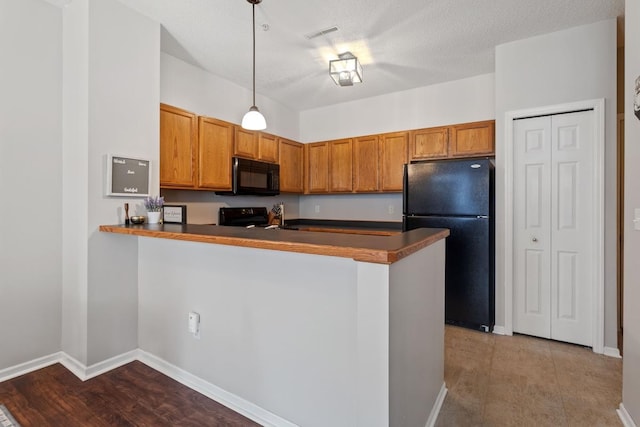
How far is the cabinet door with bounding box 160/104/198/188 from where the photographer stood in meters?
2.78

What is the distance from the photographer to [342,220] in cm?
459

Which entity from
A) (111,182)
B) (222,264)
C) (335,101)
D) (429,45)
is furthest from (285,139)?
(222,264)

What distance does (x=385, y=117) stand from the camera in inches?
163

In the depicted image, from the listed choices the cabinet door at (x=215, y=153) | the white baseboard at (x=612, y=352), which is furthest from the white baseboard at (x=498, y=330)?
the cabinet door at (x=215, y=153)

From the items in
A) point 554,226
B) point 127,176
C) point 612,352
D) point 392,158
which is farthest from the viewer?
point 392,158

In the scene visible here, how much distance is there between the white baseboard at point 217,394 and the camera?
1616mm

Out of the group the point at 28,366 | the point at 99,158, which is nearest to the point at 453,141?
the point at 99,158

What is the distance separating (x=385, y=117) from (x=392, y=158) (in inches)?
24.8

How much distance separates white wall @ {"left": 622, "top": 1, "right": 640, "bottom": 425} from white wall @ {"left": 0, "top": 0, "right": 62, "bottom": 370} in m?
3.55

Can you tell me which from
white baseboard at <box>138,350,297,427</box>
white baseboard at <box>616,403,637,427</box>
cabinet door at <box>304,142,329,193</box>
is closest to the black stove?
cabinet door at <box>304,142,329,193</box>

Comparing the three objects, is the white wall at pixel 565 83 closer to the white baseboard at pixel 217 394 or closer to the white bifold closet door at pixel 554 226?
the white bifold closet door at pixel 554 226

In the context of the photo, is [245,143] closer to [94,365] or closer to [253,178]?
[253,178]

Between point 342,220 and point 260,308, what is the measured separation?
3.06 m

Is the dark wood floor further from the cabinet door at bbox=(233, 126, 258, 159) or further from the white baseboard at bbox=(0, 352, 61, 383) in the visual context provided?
the cabinet door at bbox=(233, 126, 258, 159)
